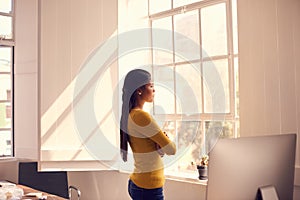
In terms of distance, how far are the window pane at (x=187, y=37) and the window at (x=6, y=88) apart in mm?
1742

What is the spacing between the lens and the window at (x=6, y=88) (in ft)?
12.3

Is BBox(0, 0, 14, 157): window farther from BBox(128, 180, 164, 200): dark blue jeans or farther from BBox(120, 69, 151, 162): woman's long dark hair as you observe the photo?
BBox(128, 180, 164, 200): dark blue jeans

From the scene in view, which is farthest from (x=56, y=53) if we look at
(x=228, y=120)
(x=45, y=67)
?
(x=228, y=120)

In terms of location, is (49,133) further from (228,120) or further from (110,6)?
(228,120)

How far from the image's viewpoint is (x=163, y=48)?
12.1 ft

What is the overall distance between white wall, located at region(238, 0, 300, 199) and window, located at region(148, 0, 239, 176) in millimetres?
354

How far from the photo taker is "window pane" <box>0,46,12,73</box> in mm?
3771

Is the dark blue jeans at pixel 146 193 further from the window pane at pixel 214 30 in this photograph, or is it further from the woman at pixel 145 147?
the window pane at pixel 214 30

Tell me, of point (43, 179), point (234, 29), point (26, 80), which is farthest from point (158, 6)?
point (43, 179)

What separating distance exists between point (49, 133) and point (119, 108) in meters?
0.71

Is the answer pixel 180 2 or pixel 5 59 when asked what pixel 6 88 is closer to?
pixel 5 59

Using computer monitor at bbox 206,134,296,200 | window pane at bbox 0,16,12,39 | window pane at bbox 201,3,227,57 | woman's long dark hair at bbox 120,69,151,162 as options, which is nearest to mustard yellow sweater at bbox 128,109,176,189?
woman's long dark hair at bbox 120,69,151,162

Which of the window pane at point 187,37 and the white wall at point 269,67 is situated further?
the window pane at point 187,37

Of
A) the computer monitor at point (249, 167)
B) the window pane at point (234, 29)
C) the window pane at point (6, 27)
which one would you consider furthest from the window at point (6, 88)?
the computer monitor at point (249, 167)
